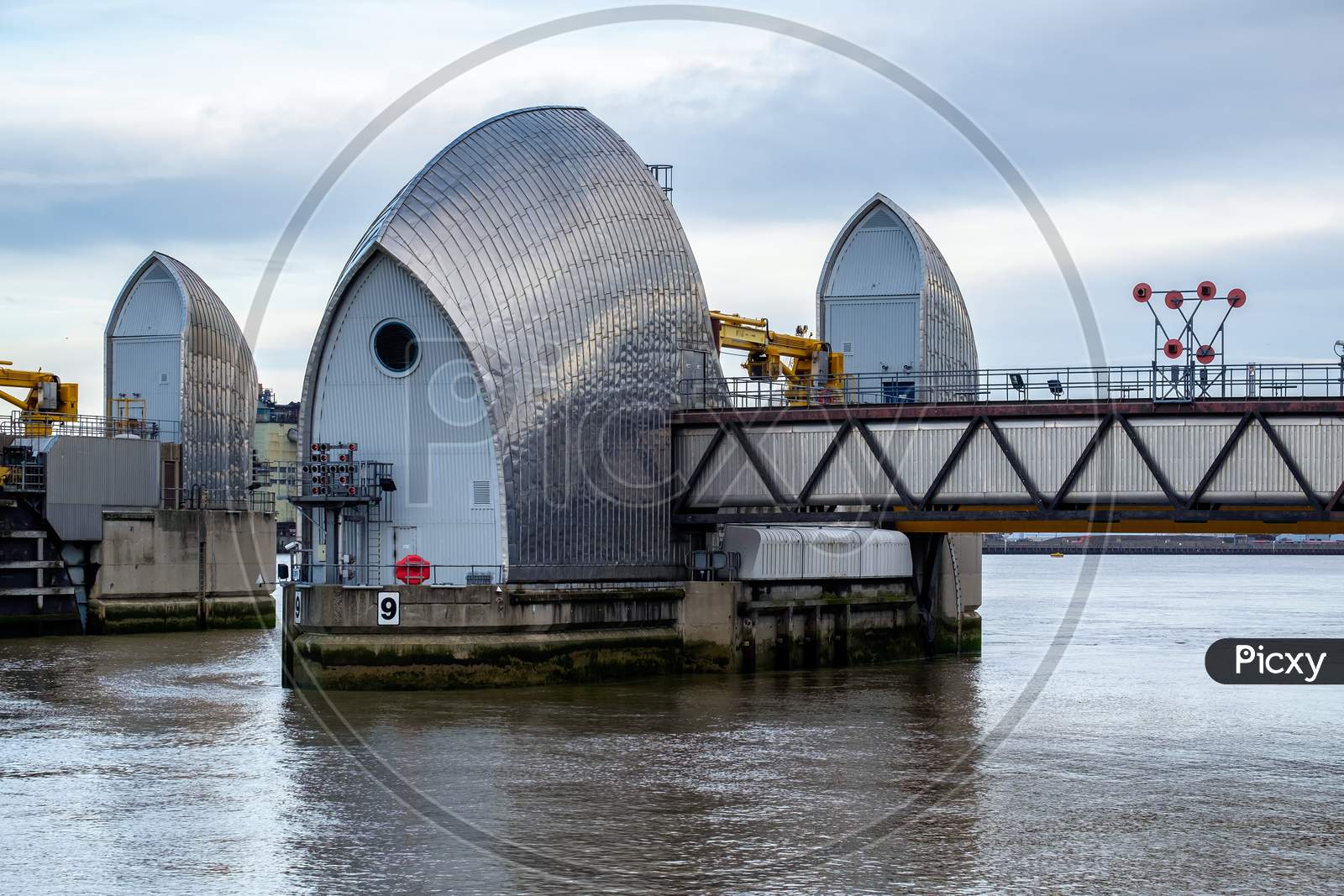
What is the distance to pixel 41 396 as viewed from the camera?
84000 mm

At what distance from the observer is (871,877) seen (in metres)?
27.4

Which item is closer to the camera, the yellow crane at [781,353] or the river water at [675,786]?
the river water at [675,786]

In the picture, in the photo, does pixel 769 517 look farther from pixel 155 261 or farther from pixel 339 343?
pixel 155 261

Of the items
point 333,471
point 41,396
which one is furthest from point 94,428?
point 333,471

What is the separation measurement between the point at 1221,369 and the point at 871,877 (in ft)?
92.0

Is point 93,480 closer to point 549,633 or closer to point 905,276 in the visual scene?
point 549,633

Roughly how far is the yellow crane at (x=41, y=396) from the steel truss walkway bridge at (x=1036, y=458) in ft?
127

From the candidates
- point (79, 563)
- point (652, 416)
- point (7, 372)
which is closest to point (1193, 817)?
point (652, 416)

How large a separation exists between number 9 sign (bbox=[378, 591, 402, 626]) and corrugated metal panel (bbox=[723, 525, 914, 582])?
13476mm

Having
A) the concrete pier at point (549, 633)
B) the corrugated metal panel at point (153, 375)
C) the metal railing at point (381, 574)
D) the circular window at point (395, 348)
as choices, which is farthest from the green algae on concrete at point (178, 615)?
the circular window at point (395, 348)

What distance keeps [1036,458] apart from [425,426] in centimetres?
1878

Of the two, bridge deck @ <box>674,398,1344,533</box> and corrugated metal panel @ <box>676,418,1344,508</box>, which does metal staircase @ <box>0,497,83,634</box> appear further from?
corrugated metal panel @ <box>676,418,1344,508</box>

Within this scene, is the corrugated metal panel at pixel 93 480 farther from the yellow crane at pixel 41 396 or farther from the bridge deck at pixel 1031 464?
the bridge deck at pixel 1031 464

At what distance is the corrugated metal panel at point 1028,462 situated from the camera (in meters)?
49.3
